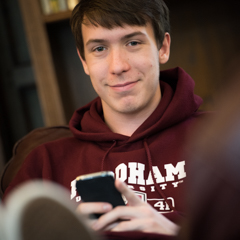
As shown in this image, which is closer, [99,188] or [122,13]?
[99,188]

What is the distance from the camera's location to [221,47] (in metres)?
2.64

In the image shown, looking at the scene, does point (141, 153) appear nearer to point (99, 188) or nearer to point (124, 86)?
point (124, 86)

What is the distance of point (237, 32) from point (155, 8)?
135cm

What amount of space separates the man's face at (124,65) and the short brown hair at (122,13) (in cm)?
2

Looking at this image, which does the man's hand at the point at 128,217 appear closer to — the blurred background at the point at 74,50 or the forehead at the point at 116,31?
the forehead at the point at 116,31

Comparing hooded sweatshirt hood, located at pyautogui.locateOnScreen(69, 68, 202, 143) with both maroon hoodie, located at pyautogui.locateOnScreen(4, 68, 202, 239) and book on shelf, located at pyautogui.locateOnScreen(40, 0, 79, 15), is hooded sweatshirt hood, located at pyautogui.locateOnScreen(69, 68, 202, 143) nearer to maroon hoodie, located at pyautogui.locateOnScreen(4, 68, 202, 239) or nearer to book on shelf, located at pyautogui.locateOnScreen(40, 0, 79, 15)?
maroon hoodie, located at pyautogui.locateOnScreen(4, 68, 202, 239)

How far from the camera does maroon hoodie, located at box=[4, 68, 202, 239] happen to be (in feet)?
4.04

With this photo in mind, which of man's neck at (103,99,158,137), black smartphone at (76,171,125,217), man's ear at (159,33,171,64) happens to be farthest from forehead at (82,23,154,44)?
black smartphone at (76,171,125,217)

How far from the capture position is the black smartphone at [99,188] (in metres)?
0.82

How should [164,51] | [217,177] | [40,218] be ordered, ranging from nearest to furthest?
1. [217,177]
2. [40,218]
3. [164,51]

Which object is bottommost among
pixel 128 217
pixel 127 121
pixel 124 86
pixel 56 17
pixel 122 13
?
pixel 128 217

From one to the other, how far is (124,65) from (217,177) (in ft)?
2.89

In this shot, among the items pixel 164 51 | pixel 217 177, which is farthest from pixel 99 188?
pixel 164 51

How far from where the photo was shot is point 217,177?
515mm
